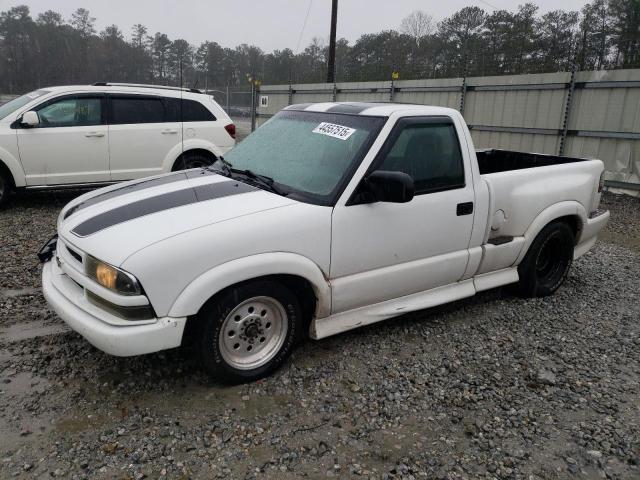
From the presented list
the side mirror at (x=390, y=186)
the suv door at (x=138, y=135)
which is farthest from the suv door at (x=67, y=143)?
the side mirror at (x=390, y=186)

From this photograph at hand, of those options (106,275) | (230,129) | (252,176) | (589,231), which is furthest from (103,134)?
(589,231)

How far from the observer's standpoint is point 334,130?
147 inches

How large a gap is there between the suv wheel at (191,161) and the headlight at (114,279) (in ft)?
18.6

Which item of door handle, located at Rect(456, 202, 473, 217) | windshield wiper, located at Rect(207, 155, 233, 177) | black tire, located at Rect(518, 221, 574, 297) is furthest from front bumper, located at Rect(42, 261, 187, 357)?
black tire, located at Rect(518, 221, 574, 297)

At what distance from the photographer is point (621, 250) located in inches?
273

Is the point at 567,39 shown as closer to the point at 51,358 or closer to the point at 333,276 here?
the point at 333,276

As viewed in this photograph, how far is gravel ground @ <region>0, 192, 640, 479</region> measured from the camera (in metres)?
2.60

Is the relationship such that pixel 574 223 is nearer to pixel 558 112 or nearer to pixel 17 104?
pixel 558 112

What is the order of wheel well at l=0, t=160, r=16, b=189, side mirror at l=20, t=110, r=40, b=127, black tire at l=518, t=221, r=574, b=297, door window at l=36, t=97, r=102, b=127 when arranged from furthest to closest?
door window at l=36, t=97, r=102, b=127 → wheel well at l=0, t=160, r=16, b=189 → side mirror at l=20, t=110, r=40, b=127 → black tire at l=518, t=221, r=574, b=297

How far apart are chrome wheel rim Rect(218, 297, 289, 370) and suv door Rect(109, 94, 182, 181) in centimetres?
557

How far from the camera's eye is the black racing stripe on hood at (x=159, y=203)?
3.13m

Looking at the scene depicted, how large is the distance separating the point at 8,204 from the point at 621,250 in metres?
8.98

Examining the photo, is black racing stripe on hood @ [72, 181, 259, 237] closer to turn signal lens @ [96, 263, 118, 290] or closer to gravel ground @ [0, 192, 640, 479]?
turn signal lens @ [96, 263, 118, 290]

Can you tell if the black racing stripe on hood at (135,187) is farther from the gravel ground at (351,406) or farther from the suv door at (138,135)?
the suv door at (138,135)
